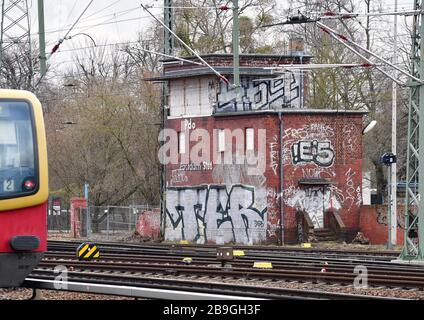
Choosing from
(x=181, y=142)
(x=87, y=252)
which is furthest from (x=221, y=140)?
(x=87, y=252)

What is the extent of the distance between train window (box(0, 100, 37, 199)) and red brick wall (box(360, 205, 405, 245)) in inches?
1205

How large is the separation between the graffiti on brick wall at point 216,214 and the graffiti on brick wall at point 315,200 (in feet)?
3.81

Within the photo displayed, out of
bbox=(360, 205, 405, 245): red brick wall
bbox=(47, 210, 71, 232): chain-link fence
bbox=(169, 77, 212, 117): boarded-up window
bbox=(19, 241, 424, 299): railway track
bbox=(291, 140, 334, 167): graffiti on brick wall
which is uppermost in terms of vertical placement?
bbox=(169, 77, 212, 117): boarded-up window

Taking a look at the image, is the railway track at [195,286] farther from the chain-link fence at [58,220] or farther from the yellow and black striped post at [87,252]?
the chain-link fence at [58,220]

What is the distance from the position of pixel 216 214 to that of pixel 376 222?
6844mm

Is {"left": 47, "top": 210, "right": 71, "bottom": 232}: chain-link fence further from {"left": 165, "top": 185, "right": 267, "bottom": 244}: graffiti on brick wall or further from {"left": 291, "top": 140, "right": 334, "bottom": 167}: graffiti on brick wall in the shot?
{"left": 291, "top": 140, "right": 334, "bottom": 167}: graffiti on brick wall

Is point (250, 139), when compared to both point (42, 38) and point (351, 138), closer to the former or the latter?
point (351, 138)

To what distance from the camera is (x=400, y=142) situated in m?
56.4

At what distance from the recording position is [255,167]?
4216 centimetres

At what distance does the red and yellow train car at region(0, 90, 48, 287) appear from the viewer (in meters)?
12.2

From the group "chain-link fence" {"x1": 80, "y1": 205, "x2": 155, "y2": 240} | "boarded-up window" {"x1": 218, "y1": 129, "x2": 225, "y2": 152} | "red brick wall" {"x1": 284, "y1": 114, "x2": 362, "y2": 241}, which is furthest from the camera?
"chain-link fence" {"x1": 80, "y1": 205, "x2": 155, "y2": 240}

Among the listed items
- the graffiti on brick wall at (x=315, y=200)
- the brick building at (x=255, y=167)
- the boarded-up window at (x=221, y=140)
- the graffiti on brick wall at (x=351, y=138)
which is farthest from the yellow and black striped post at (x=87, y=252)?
the graffiti on brick wall at (x=351, y=138)

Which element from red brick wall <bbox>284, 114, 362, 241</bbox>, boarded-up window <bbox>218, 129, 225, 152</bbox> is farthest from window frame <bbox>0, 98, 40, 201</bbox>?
boarded-up window <bbox>218, 129, 225, 152</bbox>
